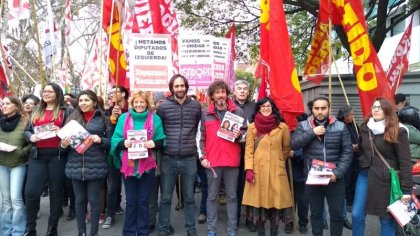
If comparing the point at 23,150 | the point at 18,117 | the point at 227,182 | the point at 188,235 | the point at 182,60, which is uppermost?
the point at 182,60

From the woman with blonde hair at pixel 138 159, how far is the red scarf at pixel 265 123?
1153 mm

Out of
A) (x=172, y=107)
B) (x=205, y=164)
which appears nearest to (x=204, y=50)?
(x=172, y=107)

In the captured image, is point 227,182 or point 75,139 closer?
point 75,139

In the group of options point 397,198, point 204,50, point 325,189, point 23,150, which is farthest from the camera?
point 204,50

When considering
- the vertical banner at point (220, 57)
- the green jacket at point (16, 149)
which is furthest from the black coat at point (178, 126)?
the green jacket at point (16, 149)

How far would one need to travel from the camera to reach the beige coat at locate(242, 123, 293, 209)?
4906 mm

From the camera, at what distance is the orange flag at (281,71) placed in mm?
5375

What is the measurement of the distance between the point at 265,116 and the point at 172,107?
1159 mm

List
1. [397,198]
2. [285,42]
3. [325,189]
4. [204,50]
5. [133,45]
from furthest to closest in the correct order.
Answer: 1. [204,50]
2. [133,45]
3. [285,42]
4. [325,189]
5. [397,198]

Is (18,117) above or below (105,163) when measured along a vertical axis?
above

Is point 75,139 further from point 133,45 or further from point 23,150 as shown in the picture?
point 133,45

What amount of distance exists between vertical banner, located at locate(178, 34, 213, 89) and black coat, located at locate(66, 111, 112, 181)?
1.86 m

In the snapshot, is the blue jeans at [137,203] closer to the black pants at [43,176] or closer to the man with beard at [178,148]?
the man with beard at [178,148]

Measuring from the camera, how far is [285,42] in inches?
216
